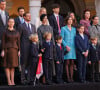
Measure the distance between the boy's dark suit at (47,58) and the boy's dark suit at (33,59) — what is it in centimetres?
22

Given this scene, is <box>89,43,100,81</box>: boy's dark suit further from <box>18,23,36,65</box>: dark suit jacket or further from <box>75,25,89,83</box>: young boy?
<box>18,23,36,65</box>: dark suit jacket

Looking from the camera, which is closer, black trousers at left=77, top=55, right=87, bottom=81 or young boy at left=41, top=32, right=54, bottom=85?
young boy at left=41, top=32, right=54, bottom=85

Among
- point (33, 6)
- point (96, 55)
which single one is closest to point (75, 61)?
point (96, 55)

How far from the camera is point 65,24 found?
8375mm

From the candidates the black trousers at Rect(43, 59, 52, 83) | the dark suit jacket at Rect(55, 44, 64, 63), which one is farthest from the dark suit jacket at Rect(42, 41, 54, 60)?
the dark suit jacket at Rect(55, 44, 64, 63)

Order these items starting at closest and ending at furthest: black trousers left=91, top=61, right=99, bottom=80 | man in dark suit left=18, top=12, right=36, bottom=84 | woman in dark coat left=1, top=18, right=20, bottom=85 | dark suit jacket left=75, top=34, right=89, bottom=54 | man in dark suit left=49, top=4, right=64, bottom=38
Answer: woman in dark coat left=1, top=18, right=20, bottom=85
man in dark suit left=18, top=12, right=36, bottom=84
dark suit jacket left=75, top=34, right=89, bottom=54
man in dark suit left=49, top=4, right=64, bottom=38
black trousers left=91, top=61, right=99, bottom=80

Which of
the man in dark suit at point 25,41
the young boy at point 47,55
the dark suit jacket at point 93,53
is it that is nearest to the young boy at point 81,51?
the dark suit jacket at point 93,53

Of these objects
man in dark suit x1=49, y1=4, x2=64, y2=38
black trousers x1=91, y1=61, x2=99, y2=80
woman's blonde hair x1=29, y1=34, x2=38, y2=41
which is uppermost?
man in dark suit x1=49, y1=4, x2=64, y2=38

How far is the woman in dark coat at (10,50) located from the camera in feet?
24.4

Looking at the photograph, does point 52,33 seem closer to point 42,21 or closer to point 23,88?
point 42,21

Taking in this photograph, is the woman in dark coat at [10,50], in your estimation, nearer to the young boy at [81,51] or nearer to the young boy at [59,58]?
the young boy at [59,58]

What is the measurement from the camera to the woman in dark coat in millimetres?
7438

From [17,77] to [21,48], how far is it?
0.82 meters

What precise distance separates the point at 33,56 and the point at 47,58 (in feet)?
1.20
